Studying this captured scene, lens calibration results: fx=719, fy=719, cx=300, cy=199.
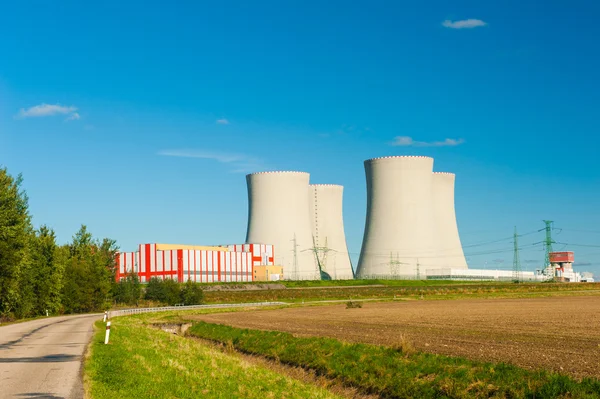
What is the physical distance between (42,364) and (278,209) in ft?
182

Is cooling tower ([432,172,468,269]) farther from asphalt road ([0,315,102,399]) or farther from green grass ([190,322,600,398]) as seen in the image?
green grass ([190,322,600,398])

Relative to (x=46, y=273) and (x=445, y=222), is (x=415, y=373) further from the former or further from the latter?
(x=445, y=222)

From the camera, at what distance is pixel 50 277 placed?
41.3m

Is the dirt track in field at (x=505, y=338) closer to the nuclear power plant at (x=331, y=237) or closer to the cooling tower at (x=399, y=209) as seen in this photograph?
the cooling tower at (x=399, y=209)

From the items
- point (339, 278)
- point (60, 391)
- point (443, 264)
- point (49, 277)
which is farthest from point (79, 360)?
point (339, 278)

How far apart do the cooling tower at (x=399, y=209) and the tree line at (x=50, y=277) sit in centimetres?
1964

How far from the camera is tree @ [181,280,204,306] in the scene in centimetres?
5594

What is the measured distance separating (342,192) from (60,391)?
77.6m

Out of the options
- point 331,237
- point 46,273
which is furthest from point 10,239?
point 331,237

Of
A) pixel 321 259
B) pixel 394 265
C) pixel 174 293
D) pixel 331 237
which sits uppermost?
pixel 331 237

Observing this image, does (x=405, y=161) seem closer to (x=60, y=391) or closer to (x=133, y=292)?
(x=133, y=292)

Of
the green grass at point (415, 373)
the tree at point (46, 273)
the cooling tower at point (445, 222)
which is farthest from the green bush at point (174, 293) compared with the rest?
the green grass at point (415, 373)

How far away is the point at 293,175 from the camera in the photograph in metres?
68.9

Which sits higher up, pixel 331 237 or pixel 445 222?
pixel 445 222
